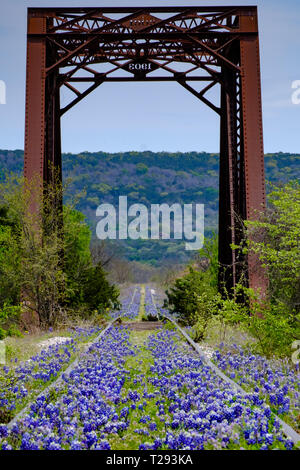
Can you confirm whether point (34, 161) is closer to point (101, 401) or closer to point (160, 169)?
point (101, 401)

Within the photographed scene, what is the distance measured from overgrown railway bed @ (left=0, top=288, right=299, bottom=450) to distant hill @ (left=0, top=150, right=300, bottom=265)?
4822 inches

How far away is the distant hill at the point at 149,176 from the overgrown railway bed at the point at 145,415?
12247 cm

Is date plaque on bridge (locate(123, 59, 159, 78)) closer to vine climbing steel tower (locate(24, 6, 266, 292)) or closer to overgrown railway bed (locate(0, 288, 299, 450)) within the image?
vine climbing steel tower (locate(24, 6, 266, 292))

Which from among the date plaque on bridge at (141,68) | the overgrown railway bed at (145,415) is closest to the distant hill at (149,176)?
the date plaque on bridge at (141,68)

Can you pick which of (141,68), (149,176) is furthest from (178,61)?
(149,176)

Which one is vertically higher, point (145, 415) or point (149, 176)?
point (149, 176)

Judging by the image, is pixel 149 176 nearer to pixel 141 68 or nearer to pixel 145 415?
pixel 141 68

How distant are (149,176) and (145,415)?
17816 cm

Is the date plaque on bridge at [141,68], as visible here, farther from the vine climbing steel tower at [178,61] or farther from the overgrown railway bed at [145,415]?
the overgrown railway bed at [145,415]

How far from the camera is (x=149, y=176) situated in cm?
18262

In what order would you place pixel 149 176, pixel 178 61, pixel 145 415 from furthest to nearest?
1. pixel 149 176
2. pixel 178 61
3. pixel 145 415

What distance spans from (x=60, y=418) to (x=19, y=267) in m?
10.5

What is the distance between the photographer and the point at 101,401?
6188 millimetres
